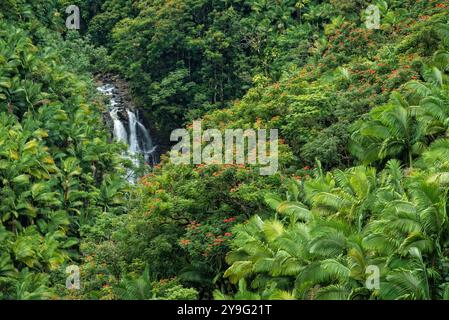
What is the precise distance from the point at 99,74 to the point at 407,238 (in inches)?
1305

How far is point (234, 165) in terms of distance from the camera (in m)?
24.4

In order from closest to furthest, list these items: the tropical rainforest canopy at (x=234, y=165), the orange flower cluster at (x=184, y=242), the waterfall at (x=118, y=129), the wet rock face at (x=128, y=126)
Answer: the tropical rainforest canopy at (x=234, y=165) → the orange flower cluster at (x=184, y=242) → the waterfall at (x=118, y=129) → the wet rock face at (x=128, y=126)

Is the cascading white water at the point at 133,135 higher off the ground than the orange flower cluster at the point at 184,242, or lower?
higher

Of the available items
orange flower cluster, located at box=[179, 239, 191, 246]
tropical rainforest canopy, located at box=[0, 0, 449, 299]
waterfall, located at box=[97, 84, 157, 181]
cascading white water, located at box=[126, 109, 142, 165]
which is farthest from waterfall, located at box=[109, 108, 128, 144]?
orange flower cluster, located at box=[179, 239, 191, 246]

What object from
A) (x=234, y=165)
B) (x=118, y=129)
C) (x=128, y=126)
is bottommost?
(x=234, y=165)

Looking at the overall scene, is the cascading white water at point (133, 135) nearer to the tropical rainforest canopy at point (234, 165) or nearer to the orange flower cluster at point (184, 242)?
the tropical rainforest canopy at point (234, 165)

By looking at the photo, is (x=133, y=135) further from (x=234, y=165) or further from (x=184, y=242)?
(x=184, y=242)

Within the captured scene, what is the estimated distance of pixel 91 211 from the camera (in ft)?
113

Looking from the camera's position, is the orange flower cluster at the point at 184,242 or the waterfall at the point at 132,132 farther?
the waterfall at the point at 132,132

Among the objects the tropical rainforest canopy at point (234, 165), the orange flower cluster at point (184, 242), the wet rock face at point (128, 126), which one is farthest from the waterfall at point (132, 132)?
the orange flower cluster at point (184, 242)

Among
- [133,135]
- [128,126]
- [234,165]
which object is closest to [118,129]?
[128,126]

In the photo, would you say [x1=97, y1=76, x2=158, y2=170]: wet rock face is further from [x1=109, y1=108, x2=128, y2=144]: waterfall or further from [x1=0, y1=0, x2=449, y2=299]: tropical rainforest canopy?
[x1=0, y1=0, x2=449, y2=299]: tropical rainforest canopy

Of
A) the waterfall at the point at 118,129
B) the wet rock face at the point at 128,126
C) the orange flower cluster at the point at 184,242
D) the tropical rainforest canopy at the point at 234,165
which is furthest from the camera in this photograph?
the wet rock face at the point at 128,126

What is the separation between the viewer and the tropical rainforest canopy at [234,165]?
62.6ft
